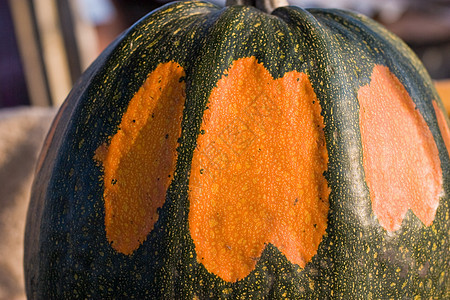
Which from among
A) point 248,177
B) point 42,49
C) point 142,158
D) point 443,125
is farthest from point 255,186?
point 42,49

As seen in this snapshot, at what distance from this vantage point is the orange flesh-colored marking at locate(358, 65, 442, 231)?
2.85ft

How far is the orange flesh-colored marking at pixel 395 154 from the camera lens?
2.85 feet

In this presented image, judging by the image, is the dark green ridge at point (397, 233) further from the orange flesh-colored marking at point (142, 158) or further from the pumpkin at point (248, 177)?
the orange flesh-colored marking at point (142, 158)

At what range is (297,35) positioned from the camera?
3.07 ft

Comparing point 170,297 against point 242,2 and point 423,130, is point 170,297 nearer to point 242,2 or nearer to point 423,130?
point 423,130

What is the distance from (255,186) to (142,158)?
0.21 meters

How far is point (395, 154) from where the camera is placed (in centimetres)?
90

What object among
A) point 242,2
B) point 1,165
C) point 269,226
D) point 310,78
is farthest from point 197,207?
point 1,165

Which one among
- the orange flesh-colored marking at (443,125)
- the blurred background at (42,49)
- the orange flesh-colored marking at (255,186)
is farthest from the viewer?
the blurred background at (42,49)

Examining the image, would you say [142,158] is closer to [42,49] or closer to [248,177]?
[248,177]

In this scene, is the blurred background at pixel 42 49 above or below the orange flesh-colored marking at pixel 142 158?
below

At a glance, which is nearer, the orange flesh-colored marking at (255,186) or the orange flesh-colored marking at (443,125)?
the orange flesh-colored marking at (255,186)

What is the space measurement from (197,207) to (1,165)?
48.0 inches

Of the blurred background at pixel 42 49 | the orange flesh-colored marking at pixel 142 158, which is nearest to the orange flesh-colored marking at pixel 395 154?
the orange flesh-colored marking at pixel 142 158
